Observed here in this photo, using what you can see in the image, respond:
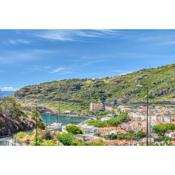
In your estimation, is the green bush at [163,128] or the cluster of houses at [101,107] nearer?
the green bush at [163,128]

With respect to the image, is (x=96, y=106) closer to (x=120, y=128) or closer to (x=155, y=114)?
(x=120, y=128)

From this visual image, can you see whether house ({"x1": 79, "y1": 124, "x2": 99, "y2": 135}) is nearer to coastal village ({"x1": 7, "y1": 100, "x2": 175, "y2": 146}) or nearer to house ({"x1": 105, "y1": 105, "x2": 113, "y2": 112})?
coastal village ({"x1": 7, "y1": 100, "x2": 175, "y2": 146})

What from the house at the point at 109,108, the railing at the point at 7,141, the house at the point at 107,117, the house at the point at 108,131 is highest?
the house at the point at 109,108

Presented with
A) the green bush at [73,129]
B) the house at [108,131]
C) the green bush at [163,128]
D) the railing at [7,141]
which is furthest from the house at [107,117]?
the railing at [7,141]

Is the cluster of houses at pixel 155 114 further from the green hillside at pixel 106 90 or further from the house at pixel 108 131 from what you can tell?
the house at pixel 108 131

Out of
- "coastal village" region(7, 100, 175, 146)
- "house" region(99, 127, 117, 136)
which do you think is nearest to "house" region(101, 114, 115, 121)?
"coastal village" region(7, 100, 175, 146)
